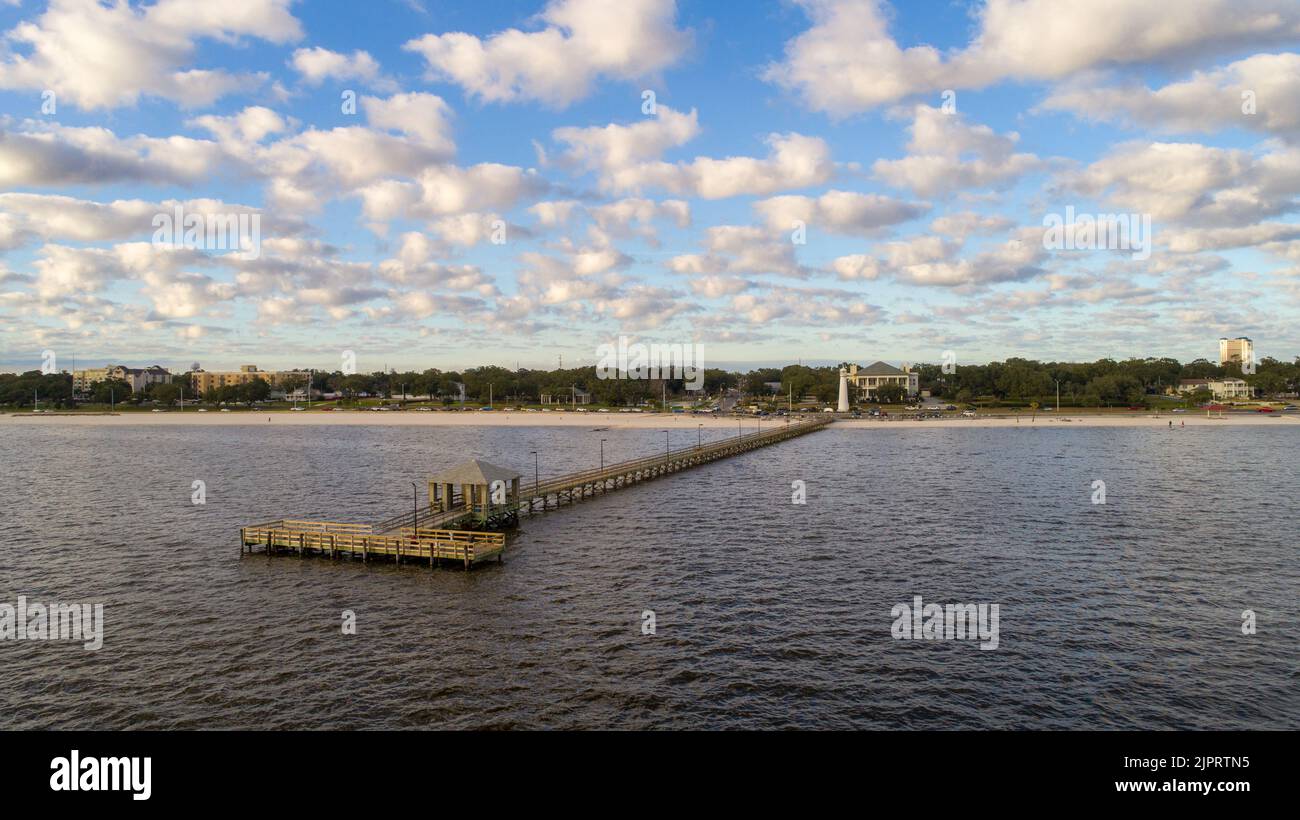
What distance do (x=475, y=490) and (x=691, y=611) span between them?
851 inches

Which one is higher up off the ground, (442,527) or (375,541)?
(442,527)

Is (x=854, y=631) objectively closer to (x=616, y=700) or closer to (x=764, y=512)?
(x=616, y=700)

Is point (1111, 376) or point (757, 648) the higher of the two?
point (1111, 376)

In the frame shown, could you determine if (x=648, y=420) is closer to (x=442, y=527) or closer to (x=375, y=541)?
(x=442, y=527)

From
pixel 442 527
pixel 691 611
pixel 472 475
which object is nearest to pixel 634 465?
pixel 472 475

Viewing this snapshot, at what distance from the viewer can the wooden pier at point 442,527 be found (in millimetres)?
40062

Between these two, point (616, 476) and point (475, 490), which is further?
point (616, 476)

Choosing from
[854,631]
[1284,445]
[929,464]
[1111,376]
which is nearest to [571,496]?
Result: [854,631]

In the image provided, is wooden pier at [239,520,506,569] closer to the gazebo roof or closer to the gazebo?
the gazebo

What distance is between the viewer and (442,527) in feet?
145

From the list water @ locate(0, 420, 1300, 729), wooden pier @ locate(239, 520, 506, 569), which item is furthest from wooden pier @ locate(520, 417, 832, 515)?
wooden pier @ locate(239, 520, 506, 569)

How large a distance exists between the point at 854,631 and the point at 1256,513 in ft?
142

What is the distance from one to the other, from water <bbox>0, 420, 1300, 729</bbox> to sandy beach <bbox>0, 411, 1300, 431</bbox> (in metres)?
88.8

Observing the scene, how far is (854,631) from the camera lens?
93.3ft
